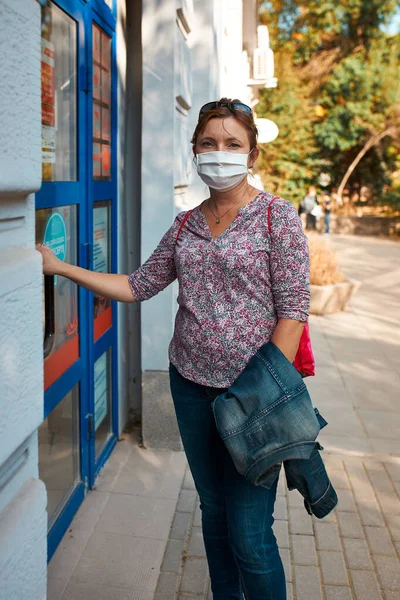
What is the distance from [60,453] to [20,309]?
208 cm

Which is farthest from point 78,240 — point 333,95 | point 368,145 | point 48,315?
point 333,95

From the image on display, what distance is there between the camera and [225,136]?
94.1 inches

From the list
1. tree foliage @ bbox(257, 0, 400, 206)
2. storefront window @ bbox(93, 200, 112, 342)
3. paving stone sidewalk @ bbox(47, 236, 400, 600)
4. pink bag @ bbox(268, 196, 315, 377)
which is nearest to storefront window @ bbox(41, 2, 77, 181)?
storefront window @ bbox(93, 200, 112, 342)

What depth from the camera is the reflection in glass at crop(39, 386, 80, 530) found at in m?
3.40

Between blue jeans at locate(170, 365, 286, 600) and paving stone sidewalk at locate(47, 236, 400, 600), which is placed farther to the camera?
paving stone sidewalk at locate(47, 236, 400, 600)

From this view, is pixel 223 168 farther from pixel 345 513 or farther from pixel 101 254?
pixel 345 513

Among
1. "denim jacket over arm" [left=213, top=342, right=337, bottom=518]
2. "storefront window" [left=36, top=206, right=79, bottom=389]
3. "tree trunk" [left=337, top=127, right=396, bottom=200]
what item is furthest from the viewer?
"tree trunk" [left=337, top=127, right=396, bottom=200]

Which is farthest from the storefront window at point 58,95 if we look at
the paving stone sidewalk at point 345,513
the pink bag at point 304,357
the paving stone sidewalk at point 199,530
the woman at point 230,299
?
the paving stone sidewalk at point 345,513

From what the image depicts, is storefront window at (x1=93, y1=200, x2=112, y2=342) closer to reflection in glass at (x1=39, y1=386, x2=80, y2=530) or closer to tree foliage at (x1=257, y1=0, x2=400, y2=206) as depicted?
reflection in glass at (x1=39, y1=386, x2=80, y2=530)

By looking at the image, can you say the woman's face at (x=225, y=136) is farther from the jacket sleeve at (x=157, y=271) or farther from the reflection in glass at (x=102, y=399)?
the reflection in glass at (x=102, y=399)

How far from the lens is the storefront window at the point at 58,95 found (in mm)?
3115

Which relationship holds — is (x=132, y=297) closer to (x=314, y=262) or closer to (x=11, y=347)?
(x=11, y=347)

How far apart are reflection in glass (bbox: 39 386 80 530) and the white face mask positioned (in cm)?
154

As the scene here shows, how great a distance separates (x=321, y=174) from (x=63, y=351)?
2326cm
